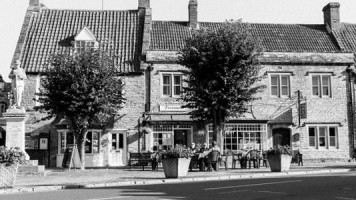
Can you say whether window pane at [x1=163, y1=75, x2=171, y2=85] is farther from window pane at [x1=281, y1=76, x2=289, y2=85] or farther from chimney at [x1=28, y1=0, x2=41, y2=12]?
chimney at [x1=28, y1=0, x2=41, y2=12]

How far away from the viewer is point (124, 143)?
31.4m

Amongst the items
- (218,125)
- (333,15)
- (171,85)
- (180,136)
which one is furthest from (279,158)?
(333,15)

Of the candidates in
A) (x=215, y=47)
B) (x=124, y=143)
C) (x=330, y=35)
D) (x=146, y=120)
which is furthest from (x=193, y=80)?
(x=330, y=35)

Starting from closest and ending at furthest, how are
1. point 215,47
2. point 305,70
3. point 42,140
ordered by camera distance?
1. point 215,47
2. point 42,140
3. point 305,70

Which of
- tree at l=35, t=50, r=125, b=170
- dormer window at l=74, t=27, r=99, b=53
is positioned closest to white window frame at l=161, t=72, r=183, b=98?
dormer window at l=74, t=27, r=99, b=53

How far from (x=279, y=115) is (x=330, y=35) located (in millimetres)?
8769

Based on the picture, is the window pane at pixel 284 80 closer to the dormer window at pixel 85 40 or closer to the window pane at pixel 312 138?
the window pane at pixel 312 138

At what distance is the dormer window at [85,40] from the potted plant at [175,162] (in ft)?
53.1

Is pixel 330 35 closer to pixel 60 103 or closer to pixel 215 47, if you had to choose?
pixel 215 47

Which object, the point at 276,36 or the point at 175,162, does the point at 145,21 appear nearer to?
the point at 276,36

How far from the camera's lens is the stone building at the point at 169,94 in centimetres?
3106

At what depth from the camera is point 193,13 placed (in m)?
35.6

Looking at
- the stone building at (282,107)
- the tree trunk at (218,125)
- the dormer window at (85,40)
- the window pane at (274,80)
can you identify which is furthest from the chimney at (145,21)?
the window pane at (274,80)

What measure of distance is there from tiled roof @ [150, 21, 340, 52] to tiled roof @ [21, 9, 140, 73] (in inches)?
72.1
